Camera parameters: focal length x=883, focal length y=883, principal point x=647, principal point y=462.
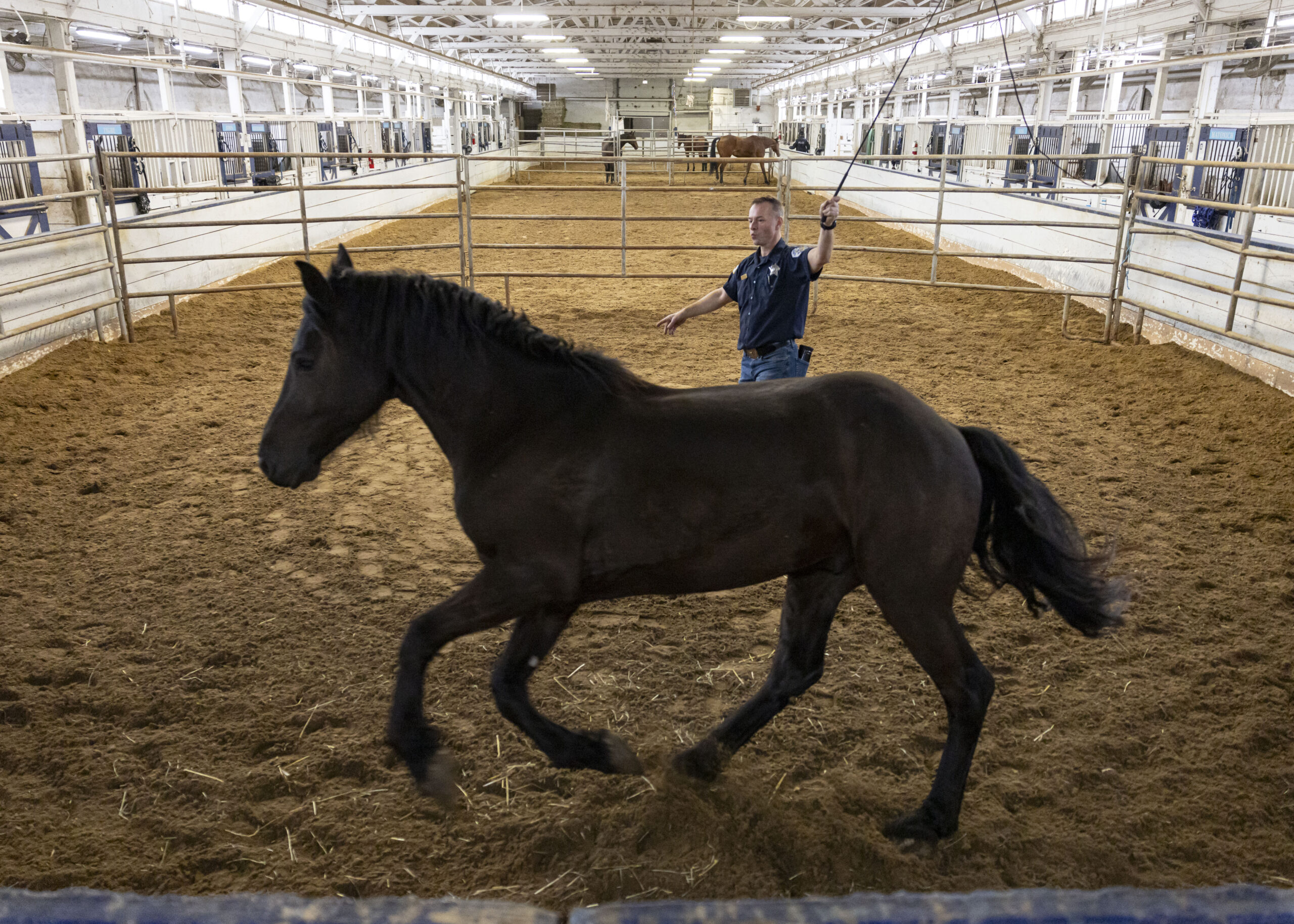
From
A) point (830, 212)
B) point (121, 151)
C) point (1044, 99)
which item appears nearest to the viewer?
point (830, 212)

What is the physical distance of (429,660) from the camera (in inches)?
83.7

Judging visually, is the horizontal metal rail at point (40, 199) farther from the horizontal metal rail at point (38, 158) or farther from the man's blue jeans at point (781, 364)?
the man's blue jeans at point (781, 364)

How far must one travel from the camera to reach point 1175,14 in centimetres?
1175

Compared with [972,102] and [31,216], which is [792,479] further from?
[972,102]

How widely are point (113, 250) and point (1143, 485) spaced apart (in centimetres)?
863

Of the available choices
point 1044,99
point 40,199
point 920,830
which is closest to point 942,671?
point 920,830

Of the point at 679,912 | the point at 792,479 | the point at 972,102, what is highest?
the point at 972,102

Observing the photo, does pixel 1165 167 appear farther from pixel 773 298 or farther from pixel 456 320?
pixel 456 320

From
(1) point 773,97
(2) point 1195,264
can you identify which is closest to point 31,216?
(2) point 1195,264

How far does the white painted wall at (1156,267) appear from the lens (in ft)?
22.0

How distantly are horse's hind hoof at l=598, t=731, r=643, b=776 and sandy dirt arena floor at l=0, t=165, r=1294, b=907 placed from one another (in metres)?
0.16

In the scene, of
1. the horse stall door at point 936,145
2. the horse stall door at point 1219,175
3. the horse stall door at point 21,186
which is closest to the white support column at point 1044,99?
the horse stall door at point 936,145

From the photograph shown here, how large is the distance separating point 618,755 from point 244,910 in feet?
5.22

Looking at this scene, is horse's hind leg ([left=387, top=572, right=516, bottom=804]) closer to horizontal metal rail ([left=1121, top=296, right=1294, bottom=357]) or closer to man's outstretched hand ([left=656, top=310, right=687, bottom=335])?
man's outstretched hand ([left=656, top=310, right=687, bottom=335])
